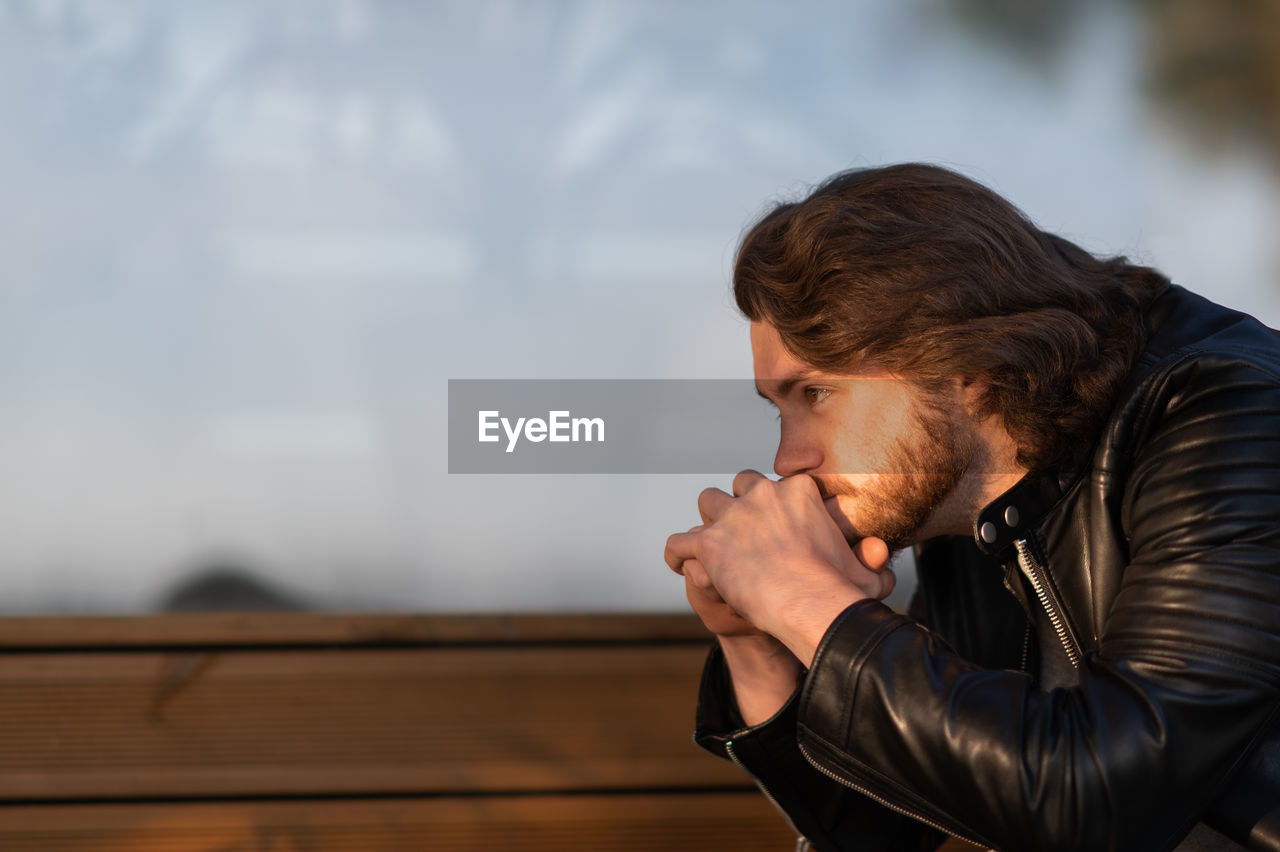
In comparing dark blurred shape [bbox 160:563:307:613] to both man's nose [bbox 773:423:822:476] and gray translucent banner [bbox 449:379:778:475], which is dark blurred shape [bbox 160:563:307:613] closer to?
gray translucent banner [bbox 449:379:778:475]

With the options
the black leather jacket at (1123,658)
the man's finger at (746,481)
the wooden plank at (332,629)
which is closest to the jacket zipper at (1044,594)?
the black leather jacket at (1123,658)

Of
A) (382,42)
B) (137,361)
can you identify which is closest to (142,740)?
(137,361)

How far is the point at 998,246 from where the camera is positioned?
4.75ft

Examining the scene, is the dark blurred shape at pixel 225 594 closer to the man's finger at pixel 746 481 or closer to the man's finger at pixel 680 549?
the man's finger at pixel 680 549

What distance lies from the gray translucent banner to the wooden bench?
0.37 m

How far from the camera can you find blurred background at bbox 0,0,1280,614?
2.38 metres

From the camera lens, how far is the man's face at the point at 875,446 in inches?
52.6

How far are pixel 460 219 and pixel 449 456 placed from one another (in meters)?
0.56

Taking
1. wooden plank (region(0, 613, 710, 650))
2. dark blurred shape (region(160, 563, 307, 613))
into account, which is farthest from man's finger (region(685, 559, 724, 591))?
dark blurred shape (region(160, 563, 307, 613))

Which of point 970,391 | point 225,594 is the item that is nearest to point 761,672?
point 970,391

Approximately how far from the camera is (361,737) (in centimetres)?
233

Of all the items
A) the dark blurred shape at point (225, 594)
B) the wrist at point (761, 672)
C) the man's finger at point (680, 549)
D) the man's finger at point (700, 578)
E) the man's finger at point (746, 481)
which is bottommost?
the dark blurred shape at point (225, 594)

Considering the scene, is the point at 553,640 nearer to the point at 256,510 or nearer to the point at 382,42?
the point at 256,510

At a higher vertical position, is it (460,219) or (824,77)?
(824,77)
